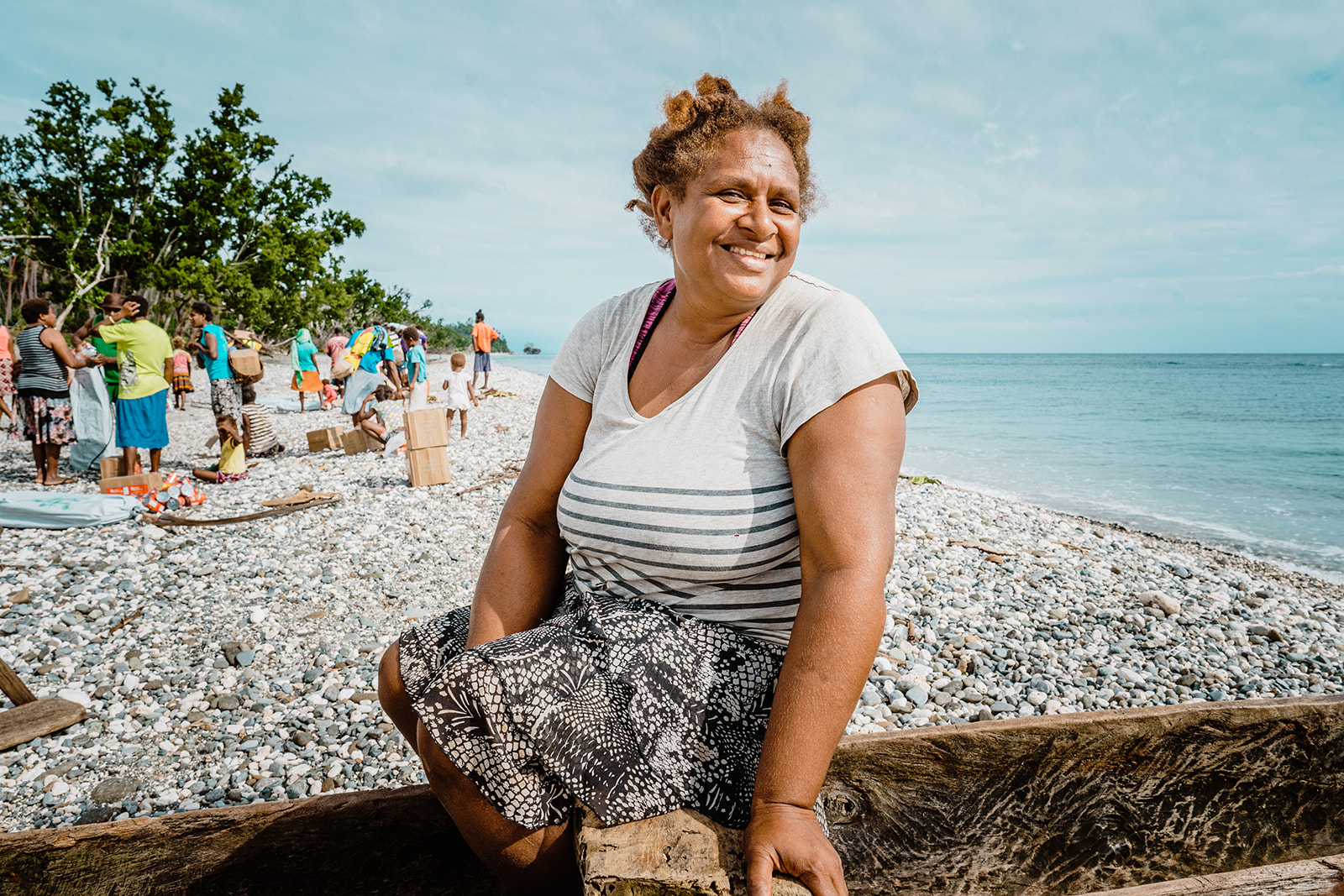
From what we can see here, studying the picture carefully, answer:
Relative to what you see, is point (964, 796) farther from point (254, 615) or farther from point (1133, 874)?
point (254, 615)

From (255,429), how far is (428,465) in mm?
3661

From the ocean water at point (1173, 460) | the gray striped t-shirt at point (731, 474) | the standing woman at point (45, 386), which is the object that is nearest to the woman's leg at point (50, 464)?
the standing woman at point (45, 386)

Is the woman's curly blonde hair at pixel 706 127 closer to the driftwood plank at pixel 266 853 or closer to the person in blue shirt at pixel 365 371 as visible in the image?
the driftwood plank at pixel 266 853

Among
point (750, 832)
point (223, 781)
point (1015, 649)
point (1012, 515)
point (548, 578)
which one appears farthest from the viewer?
point (1012, 515)

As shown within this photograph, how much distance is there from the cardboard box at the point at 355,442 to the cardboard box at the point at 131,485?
325 cm

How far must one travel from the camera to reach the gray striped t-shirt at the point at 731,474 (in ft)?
4.63

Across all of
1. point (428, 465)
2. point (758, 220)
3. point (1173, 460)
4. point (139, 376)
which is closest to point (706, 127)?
point (758, 220)

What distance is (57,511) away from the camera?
6.20m

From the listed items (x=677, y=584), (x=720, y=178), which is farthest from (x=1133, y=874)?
(x=720, y=178)

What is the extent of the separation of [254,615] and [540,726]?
161 inches

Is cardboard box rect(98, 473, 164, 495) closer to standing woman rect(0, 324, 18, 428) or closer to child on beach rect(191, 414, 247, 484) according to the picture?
child on beach rect(191, 414, 247, 484)

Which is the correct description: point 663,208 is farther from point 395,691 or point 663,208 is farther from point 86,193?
point 86,193

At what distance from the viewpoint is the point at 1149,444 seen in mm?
20734

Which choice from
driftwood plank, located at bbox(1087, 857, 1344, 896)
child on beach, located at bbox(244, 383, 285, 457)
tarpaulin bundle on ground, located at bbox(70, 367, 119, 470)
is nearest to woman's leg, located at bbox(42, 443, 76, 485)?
tarpaulin bundle on ground, located at bbox(70, 367, 119, 470)
